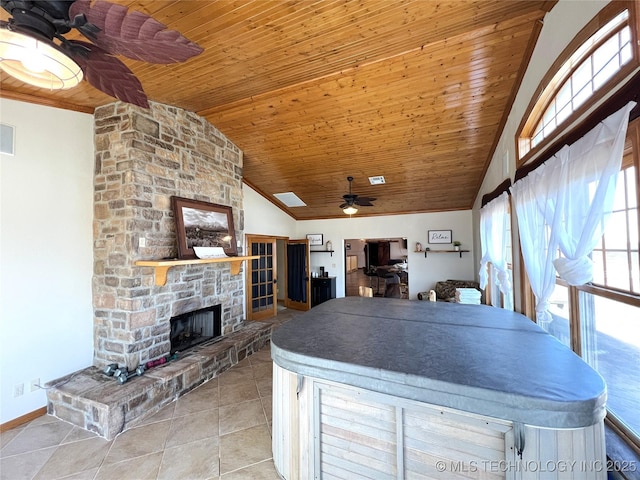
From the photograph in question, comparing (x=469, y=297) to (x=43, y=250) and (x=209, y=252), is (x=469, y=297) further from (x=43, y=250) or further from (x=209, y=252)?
(x=43, y=250)

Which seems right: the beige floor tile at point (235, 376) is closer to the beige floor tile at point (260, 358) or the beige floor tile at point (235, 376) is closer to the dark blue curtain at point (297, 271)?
the beige floor tile at point (260, 358)

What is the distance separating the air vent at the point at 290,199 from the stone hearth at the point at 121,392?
383 centimetres

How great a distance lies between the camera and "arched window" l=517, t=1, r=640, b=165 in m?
1.36

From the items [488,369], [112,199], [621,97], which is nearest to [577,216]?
[621,97]

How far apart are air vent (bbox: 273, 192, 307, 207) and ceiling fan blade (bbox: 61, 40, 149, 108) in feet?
15.1

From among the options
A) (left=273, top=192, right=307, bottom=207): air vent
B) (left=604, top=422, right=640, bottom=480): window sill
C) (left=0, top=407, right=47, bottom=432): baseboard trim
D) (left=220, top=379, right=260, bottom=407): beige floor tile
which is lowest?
(left=220, top=379, right=260, bottom=407): beige floor tile

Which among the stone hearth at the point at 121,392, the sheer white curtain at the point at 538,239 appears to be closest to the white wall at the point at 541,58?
the sheer white curtain at the point at 538,239

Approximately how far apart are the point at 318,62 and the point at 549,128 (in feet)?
7.33

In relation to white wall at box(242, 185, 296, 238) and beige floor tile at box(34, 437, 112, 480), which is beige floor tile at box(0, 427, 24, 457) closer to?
beige floor tile at box(34, 437, 112, 480)

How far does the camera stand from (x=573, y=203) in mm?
1522

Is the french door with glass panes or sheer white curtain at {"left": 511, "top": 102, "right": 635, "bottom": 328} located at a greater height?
sheer white curtain at {"left": 511, "top": 102, "right": 635, "bottom": 328}

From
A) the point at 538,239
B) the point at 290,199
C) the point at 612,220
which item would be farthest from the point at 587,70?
the point at 290,199

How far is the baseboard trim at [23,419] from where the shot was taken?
244cm

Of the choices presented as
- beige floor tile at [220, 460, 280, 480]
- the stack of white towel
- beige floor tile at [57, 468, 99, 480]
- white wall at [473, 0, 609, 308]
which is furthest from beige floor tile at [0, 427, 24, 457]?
the stack of white towel
